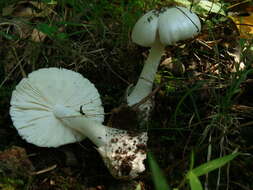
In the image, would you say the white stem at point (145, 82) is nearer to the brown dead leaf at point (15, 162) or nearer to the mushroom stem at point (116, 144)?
the mushroom stem at point (116, 144)

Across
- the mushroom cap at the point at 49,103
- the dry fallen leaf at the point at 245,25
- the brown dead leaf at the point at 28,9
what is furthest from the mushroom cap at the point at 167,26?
the brown dead leaf at the point at 28,9

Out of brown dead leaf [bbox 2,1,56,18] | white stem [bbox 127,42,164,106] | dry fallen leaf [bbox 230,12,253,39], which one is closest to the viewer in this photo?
white stem [bbox 127,42,164,106]

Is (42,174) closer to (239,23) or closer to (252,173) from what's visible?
(252,173)

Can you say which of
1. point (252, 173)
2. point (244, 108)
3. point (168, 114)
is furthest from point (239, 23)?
point (252, 173)

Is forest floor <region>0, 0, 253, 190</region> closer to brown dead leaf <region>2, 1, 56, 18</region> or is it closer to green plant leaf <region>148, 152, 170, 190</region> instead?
brown dead leaf <region>2, 1, 56, 18</region>

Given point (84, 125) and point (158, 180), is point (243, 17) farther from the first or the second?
point (158, 180)

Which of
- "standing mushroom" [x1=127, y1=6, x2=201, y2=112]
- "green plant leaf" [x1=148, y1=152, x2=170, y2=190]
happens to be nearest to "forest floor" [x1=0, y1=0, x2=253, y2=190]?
"standing mushroom" [x1=127, y1=6, x2=201, y2=112]
